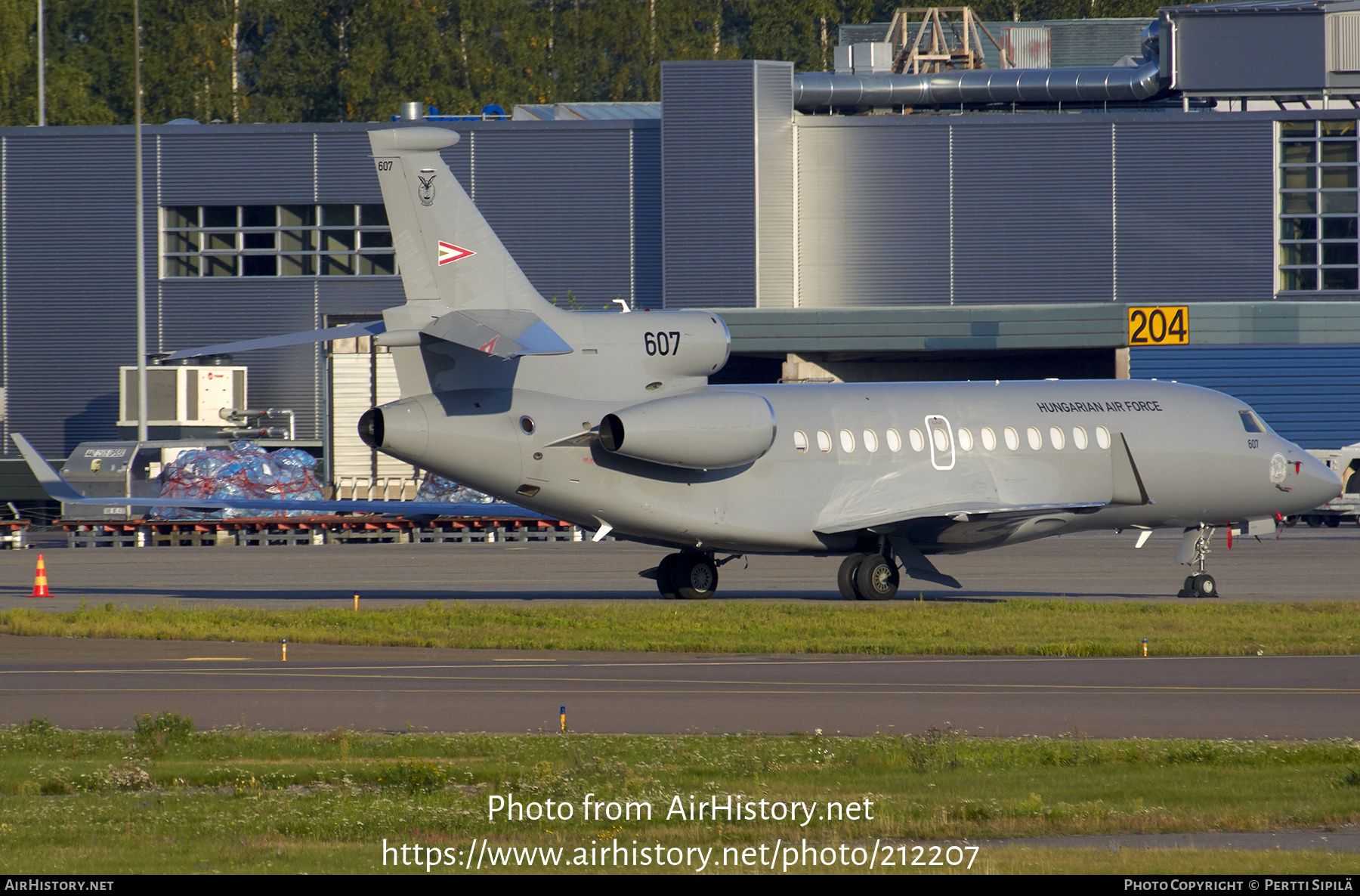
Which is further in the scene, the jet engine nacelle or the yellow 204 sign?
the yellow 204 sign

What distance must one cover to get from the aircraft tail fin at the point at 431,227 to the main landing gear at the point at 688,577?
636 cm

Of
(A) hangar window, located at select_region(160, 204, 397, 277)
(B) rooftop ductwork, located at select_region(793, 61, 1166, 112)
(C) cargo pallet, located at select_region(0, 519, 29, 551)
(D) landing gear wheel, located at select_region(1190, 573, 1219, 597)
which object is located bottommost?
(C) cargo pallet, located at select_region(0, 519, 29, 551)

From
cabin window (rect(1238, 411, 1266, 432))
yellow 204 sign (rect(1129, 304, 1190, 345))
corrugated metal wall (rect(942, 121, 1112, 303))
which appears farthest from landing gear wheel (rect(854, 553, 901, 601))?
corrugated metal wall (rect(942, 121, 1112, 303))

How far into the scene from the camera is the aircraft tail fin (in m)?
23.8

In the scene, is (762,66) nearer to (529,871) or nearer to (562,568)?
(562,568)

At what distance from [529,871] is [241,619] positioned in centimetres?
1578

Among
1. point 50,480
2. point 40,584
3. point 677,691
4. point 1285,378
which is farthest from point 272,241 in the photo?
point 677,691

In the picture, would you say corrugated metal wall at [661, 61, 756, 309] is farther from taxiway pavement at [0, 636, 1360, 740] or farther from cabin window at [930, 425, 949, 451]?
taxiway pavement at [0, 636, 1360, 740]

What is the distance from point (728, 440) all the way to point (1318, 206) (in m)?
37.6

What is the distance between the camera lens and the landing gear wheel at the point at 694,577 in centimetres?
2825

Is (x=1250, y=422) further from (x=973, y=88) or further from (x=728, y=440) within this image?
(x=973, y=88)

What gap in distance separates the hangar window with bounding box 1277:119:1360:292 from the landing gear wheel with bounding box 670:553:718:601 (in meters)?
35.2

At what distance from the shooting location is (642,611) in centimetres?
2447

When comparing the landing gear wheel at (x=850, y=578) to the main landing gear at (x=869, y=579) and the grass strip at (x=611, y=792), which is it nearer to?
the main landing gear at (x=869, y=579)
